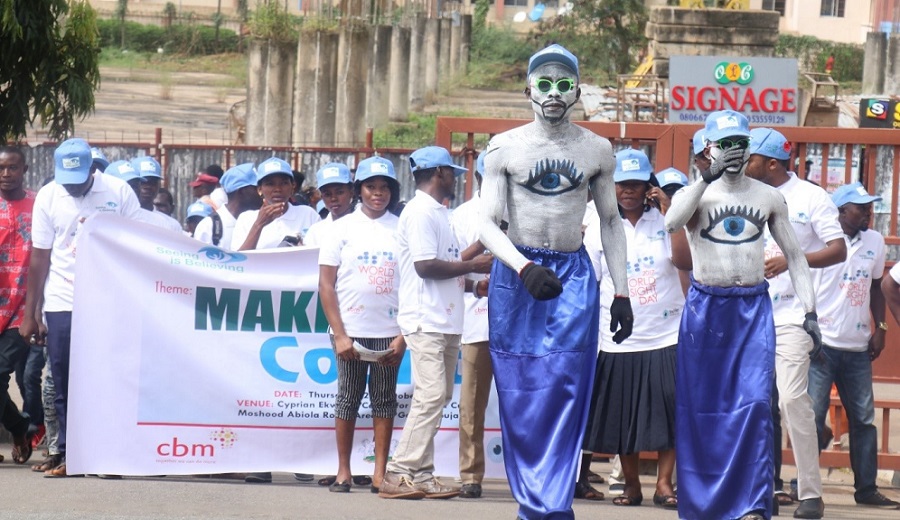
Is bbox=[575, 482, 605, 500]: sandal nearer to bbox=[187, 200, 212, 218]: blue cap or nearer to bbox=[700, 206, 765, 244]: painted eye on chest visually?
bbox=[700, 206, 765, 244]: painted eye on chest

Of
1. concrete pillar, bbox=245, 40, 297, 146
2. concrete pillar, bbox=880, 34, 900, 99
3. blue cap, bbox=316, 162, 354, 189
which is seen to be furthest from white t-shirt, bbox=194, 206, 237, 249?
concrete pillar, bbox=880, 34, 900, 99

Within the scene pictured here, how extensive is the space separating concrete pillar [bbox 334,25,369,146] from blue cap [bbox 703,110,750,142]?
2705 centimetres

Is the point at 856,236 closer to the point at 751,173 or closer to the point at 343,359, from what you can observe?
the point at 751,173

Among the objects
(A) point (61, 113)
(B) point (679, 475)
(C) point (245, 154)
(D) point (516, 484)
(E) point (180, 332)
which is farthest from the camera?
(C) point (245, 154)

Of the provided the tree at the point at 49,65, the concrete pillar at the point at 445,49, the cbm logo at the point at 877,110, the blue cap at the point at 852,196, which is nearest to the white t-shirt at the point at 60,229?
the tree at the point at 49,65

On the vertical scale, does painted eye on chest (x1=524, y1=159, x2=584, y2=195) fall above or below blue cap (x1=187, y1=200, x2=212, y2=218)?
above

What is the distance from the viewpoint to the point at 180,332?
873 centimetres

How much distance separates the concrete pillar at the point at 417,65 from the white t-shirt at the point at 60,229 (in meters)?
41.9

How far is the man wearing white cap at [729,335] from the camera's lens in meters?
6.80

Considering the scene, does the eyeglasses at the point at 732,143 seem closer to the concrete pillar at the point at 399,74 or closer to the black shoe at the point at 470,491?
the black shoe at the point at 470,491

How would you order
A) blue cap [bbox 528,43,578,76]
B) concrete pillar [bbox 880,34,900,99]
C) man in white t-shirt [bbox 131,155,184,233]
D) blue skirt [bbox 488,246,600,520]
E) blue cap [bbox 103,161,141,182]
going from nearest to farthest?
1. blue skirt [bbox 488,246,600,520]
2. blue cap [bbox 528,43,578,76]
3. blue cap [bbox 103,161,141,182]
4. man in white t-shirt [bbox 131,155,184,233]
5. concrete pillar [bbox 880,34,900,99]

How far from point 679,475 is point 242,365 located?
2.98m

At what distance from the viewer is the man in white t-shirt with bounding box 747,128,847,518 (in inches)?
312

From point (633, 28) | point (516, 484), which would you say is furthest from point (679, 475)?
point (633, 28)
